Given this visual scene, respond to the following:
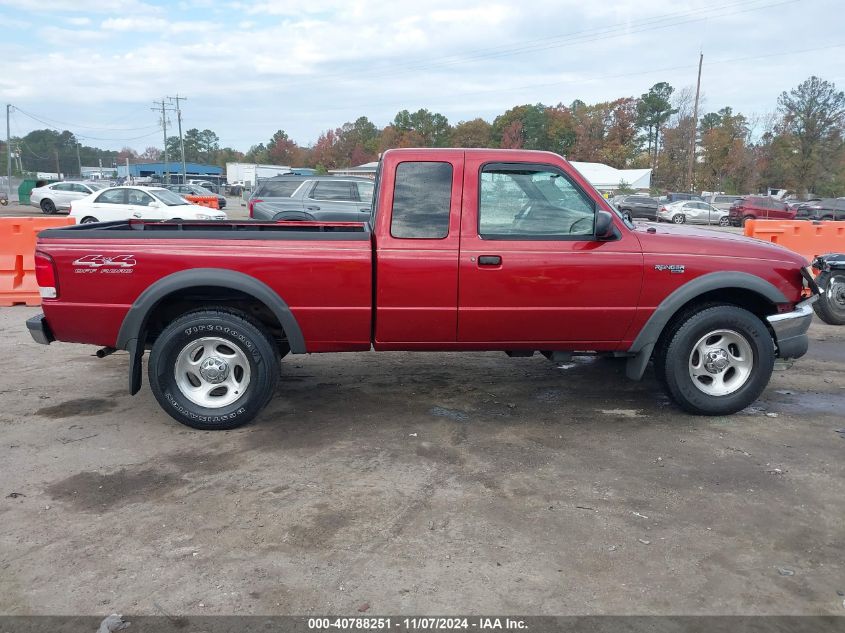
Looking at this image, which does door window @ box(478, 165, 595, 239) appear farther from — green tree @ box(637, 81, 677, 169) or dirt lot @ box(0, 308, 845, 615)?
green tree @ box(637, 81, 677, 169)

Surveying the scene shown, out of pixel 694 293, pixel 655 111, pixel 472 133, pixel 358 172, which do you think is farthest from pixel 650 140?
pixel 694 293

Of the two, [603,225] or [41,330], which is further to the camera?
[41,330]

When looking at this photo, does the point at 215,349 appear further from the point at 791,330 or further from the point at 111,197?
the point at 111,197

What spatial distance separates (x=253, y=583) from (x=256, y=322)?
7.25 ft

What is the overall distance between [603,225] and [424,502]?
7.32ft

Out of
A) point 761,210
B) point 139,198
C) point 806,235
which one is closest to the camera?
point 806,235

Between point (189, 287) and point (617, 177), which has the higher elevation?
point (617, 177)

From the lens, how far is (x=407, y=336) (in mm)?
4832

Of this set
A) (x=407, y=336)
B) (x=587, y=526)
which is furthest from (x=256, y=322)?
(x=587, y=526)

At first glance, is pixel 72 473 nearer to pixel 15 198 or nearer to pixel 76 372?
pixel 76 372

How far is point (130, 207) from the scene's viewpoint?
19.0 m

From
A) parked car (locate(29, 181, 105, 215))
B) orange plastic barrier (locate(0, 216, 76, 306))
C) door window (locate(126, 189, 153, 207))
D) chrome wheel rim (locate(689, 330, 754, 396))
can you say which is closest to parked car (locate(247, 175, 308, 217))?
door window (locate(126, 189, 153, 207))

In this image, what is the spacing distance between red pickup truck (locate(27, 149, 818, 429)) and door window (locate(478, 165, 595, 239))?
0.01m

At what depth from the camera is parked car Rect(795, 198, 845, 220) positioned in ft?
99.3
